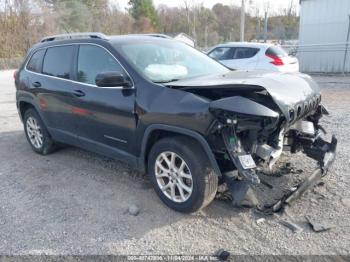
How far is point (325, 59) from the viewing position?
668 inches

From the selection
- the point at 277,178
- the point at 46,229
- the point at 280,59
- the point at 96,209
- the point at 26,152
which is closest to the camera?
→ the point at 46,229

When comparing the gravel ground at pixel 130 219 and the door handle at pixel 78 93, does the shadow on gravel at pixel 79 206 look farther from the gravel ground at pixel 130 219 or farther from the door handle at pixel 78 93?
the door handle at pixel 78 93

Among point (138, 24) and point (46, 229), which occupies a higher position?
point (138, 24)

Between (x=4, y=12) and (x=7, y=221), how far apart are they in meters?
38.8

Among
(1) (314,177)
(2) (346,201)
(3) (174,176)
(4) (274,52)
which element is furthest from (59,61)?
(4) (274,52)

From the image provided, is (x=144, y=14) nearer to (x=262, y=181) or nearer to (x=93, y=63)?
(x=93, y=63)

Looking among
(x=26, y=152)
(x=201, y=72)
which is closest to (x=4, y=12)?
(x=26, y=152)

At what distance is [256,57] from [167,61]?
720cm

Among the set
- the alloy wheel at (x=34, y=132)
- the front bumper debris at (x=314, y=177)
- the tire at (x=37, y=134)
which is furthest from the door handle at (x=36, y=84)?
the front bumper debris at (x=314, y=177)

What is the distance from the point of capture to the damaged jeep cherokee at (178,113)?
307cm

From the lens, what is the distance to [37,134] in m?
5.50

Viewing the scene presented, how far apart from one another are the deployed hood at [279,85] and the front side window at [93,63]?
86 cm

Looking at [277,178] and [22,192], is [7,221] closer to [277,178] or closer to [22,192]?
[22,192]

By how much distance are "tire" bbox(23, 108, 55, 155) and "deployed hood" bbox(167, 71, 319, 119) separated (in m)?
2.79
